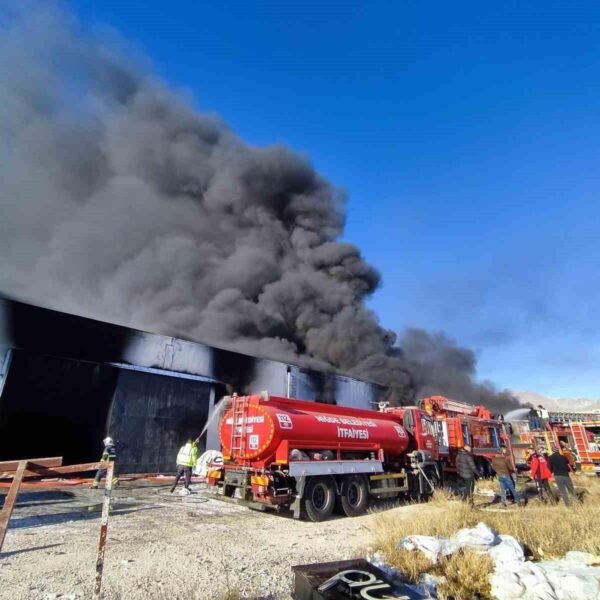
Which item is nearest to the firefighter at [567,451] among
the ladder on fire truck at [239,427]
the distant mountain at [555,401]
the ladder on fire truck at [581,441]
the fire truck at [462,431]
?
the ladder on fire truck at [581,441]

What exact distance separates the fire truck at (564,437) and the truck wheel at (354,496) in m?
10.5

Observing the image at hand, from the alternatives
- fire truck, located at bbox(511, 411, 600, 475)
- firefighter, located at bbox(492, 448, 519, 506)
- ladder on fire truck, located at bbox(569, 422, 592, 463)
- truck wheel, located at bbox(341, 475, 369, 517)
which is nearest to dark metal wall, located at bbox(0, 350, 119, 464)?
truck wheel, located at bbox(341, 475, 369, 517)

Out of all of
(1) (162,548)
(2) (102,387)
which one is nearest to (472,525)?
(1) (162,548)

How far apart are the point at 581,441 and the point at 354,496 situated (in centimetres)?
1347

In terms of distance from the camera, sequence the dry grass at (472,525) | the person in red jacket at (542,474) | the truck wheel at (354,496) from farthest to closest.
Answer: the person in red jacket at (542,474)
the truck wheel at (354,496)
the dry grass at (472,525)

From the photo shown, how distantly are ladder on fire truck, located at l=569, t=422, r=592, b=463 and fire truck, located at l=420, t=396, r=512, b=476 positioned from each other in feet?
15.6

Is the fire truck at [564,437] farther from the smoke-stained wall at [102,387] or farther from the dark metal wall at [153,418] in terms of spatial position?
the dark metal wall at [153,418]

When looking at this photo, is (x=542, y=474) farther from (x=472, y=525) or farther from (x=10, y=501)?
(x=10, y=501)

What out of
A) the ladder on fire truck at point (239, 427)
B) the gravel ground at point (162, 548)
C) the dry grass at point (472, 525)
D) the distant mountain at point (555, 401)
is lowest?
the gravel ground at point (162, 548)

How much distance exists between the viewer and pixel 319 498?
7.98m

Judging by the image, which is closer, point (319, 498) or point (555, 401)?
point (319, 498)

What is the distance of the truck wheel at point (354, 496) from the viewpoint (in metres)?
8.36

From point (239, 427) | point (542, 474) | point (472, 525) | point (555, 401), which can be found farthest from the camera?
point (555, 401)

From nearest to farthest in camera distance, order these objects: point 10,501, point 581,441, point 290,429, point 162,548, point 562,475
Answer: point 10,501
point 162,548
point 290,429
point 562,475
point 581,441
